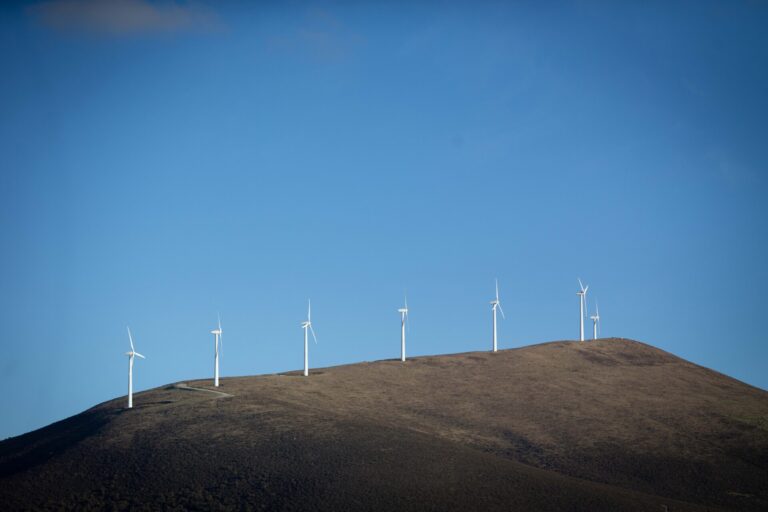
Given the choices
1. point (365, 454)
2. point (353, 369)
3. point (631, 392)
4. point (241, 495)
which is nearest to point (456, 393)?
point (353, 369)

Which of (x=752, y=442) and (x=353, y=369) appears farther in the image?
(x=353, y=369)

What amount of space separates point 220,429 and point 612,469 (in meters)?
35.0

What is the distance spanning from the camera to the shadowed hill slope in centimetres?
6706

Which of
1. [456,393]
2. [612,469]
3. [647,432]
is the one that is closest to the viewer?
[612,469]

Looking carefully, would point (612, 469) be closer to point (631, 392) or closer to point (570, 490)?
point (570, 490)

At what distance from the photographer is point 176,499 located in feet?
219

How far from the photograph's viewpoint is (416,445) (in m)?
76.1

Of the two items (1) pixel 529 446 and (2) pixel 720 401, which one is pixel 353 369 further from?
(2) pixel 720 401

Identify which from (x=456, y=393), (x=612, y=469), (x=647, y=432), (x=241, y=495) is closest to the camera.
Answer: (x=241, y=495)

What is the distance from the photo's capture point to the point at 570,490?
67.9 meters

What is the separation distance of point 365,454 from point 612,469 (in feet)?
75.6

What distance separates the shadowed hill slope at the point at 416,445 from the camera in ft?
220

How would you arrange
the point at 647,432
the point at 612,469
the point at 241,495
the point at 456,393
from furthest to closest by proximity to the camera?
the point at 456,393 < the point at 647,432 < the point at 612,469 < the point at 241,495

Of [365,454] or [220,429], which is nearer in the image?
[365,454]
